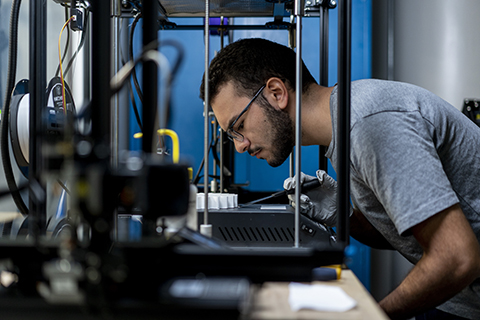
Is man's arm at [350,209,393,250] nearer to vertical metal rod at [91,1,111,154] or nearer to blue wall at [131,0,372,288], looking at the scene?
blue wall at [131,0,372,288]

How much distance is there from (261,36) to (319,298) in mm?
1878

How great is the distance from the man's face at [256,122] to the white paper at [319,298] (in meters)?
0.69

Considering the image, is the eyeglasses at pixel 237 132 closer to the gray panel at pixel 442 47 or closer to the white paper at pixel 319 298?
the white paper at pixel 319 298

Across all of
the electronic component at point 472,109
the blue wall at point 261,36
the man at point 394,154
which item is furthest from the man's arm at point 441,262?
the blue wall at point 261,36

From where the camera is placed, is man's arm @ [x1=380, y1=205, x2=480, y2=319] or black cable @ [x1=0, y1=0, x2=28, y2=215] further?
black cable @ [x1=0, y1=0, x2=28, y2=215]

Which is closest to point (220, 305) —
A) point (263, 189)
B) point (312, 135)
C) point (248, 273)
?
point (248, 273)

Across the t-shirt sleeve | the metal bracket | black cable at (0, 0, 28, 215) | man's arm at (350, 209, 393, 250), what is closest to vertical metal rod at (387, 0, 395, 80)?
the metal bracket

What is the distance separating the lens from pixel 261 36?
88.1 inches

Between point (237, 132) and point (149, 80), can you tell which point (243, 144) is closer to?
point (237, 132)

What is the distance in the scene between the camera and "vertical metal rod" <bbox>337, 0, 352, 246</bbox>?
765 millimetres

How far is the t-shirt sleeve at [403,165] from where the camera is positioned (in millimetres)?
828

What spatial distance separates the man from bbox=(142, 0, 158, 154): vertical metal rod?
554 millimetres

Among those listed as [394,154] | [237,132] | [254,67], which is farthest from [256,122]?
[394,154]

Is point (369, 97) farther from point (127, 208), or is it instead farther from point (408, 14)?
point (408, 14)
